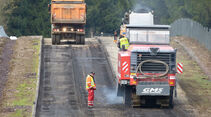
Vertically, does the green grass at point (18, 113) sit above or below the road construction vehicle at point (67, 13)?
below

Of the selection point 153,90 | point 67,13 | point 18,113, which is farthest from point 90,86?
point 67,13

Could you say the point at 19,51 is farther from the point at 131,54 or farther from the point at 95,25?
the point at 95,25

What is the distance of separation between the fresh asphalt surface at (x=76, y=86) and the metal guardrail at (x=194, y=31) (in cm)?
965

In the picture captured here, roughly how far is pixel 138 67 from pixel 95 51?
15528 mm

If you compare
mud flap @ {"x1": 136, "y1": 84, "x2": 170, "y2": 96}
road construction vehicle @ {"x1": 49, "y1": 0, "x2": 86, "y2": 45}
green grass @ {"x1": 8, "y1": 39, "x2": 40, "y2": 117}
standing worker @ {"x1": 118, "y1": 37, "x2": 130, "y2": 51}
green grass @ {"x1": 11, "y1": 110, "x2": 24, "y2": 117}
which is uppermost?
road construction vehicle @ {"x1": 49, "y1": 0, "x2": 86, "y2": 45}

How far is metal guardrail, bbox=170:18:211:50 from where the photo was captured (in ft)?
137

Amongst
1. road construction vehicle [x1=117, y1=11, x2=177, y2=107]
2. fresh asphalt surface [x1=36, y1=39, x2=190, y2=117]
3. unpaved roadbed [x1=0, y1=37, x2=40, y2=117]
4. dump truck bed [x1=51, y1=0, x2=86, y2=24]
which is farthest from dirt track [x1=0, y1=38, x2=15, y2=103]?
road construction vehicle [x1=117, y1=11, x2=177, y2=107]

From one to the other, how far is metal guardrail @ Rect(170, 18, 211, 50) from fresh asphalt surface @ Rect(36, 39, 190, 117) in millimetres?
9652

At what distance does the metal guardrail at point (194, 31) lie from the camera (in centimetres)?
4178

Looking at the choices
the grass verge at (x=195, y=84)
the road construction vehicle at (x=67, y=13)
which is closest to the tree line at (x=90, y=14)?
the road construction vehicle at (x=67, y=13)

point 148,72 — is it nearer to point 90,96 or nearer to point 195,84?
point 90,96

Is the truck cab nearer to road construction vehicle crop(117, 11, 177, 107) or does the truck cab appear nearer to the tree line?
road construction vehicle crop(117, 11, 177, 107)

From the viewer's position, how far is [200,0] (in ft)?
220

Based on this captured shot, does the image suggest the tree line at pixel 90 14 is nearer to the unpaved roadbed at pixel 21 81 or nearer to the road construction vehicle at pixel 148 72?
the unpaved roadbed at pixel 21 81
